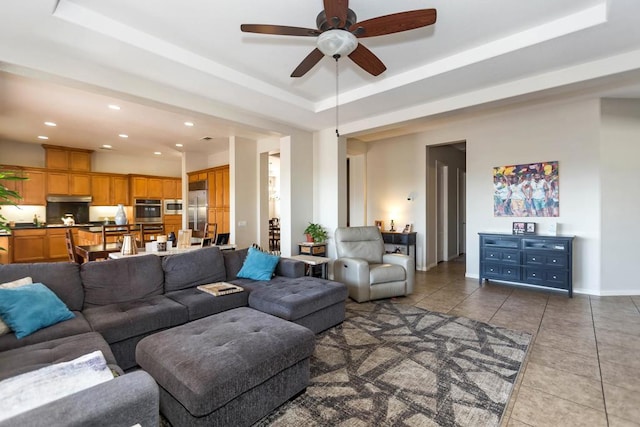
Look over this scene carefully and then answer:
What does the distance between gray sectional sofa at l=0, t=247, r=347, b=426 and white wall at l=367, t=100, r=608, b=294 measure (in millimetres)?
3595

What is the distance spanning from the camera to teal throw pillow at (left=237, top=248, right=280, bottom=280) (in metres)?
3.73

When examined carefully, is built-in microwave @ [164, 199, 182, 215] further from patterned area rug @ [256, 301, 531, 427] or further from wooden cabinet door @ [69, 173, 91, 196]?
patterned area rug @ [256, 301, 531, 427]

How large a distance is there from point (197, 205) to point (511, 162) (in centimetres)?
699

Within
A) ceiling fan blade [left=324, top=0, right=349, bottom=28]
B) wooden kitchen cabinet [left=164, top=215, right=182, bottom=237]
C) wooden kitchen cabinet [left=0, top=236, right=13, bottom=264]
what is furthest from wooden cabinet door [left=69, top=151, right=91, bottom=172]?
ceiling fan blade [left=324, top=0, right=349, bottom=28]

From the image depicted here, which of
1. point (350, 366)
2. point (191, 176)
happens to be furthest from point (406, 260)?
point (191, 176)

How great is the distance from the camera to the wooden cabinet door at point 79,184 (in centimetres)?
746

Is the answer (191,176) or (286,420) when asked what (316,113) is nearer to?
(286,420)

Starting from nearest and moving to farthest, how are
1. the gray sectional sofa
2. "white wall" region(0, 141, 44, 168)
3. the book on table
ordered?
the gray sectional sofa, the book on table, "white wall" region(0, 141, 44, 168)

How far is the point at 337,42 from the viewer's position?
2.30 m

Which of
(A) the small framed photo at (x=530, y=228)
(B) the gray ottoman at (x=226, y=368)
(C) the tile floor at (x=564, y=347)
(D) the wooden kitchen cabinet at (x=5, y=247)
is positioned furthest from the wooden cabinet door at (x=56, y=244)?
(A) the small framed photo at (x=530, y=228)

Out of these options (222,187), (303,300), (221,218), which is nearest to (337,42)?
(303,300)

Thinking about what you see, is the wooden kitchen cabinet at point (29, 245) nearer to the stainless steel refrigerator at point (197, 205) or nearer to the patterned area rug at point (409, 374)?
the stainless steel refrigerator at point (197, 205)

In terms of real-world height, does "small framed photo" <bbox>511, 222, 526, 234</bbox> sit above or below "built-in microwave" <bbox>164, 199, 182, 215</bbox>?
below

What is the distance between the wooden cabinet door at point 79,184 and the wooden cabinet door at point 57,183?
96mm
